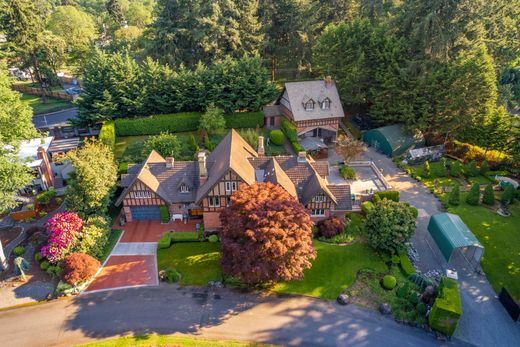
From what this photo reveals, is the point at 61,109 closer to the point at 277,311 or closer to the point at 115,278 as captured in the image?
the point at 115,278

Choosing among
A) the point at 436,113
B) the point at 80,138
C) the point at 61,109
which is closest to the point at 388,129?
the point at 436,113

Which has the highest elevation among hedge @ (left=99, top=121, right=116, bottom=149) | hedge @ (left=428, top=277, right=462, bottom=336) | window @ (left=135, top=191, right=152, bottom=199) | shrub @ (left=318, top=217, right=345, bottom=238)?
hedge @ (left=99, top=121, right=116, bottom=149)

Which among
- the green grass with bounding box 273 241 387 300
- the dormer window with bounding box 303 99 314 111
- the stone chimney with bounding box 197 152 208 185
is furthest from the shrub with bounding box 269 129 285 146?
the green grass with bounding box 273 241 387 300

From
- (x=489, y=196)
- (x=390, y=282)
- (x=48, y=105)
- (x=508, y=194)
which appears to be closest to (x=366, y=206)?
(x=390, y=282)

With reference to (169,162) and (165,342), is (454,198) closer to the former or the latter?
(169,162)

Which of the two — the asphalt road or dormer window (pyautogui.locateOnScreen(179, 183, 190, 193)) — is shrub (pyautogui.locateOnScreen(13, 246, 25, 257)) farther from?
dormer window (pyautogui.locateOnScreen(179, 183, 190, 193))
